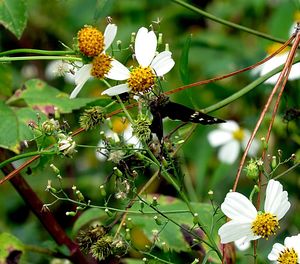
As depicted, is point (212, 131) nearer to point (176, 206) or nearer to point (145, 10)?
point (145, 10)

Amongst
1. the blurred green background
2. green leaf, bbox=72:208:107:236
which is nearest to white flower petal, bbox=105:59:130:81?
green leaf, bbox=72:208:107:236

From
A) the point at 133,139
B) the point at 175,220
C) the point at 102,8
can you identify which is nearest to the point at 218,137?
the point at 133,139

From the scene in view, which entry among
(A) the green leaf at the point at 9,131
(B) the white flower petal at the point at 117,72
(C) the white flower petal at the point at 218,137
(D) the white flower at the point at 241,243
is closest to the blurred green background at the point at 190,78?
(C) the white flower petal at the point at 218,137

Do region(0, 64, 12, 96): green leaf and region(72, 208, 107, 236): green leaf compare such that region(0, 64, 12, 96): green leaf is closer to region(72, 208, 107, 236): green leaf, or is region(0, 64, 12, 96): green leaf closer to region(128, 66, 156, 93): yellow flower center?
region(72, 208, 107, 236): green leaf

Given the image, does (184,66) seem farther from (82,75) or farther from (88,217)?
(88,217)

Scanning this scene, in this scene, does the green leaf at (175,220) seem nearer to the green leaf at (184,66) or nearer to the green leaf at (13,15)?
the green leaf at (184,66)
